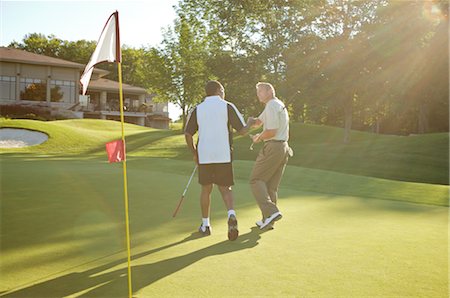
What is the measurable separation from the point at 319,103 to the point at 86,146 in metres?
15.2

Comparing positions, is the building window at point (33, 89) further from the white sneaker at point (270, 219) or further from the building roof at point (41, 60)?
the white sneaker at point (270, 219)

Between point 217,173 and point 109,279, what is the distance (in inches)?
103

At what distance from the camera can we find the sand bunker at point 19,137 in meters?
29.7

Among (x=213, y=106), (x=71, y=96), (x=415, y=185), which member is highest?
(x=71, y=96)

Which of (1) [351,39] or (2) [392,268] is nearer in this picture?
(2) [392,268]

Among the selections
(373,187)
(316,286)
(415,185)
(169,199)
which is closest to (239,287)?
(316,286)

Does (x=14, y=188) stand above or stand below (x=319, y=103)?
below

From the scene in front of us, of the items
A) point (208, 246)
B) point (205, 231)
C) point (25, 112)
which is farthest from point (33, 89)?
point (208, 246)

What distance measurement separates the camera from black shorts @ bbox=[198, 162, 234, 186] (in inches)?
265

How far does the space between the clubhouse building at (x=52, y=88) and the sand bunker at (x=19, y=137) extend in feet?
55.6

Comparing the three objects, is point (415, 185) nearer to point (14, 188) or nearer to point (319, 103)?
point (14, 188)

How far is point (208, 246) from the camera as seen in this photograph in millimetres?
5824

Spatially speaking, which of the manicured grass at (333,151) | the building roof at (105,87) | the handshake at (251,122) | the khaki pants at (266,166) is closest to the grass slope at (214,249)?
the khaki pants at (266,166)

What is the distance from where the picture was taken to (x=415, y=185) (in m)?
14.2
